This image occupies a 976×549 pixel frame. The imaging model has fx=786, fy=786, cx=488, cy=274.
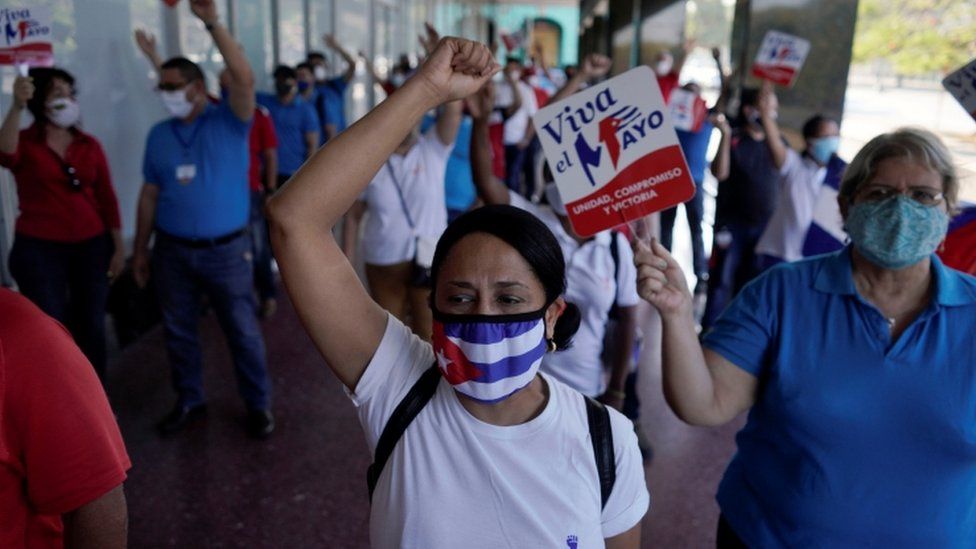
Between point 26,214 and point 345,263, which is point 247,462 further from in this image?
point 345,263

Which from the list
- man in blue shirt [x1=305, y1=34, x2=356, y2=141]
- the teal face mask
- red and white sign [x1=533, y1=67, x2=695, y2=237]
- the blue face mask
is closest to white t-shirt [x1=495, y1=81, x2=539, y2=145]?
man in blue shirt [x1=305, y1=34, x2=356, y2=141]

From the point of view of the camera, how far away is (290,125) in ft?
22.6

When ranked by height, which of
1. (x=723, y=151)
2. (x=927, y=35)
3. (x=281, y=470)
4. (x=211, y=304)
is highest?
(x=927, y=35)

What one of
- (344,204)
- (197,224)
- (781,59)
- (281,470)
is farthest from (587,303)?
(781,59)

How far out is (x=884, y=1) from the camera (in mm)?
5469

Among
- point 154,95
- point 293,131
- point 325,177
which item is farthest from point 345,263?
point 293,131

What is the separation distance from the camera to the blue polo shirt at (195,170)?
3740 millimetres

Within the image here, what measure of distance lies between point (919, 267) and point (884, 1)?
15.0 ft

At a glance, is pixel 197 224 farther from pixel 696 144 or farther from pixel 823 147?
pixel 696 144

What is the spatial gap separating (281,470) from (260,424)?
1.33ft

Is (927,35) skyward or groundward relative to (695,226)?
skyward

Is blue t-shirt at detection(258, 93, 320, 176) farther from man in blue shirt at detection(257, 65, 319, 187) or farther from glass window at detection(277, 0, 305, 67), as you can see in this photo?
glass window at detection(277, 0, 305, 67)

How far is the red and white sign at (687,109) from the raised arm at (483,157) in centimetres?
269

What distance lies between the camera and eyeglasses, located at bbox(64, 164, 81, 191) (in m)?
3.79
